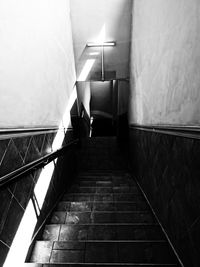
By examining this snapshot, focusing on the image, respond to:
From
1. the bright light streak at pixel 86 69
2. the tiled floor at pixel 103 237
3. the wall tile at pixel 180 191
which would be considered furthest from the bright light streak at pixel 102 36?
the tiled floor at pixel 103 237

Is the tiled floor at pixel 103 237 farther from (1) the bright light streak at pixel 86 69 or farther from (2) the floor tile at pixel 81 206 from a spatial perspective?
(1) the bright light streak at pixel 86 69

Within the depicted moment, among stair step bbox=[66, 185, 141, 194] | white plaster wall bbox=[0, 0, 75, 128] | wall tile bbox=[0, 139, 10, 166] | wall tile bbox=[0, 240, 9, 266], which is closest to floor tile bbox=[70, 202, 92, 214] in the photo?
Result: stair step bbox=[66, 185, 141, 194]

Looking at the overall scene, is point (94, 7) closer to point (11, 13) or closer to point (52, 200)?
point (11, 13)

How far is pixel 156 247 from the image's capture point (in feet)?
5.16

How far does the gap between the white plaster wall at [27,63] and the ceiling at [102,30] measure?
183 centimetres

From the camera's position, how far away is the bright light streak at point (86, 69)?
209 inches

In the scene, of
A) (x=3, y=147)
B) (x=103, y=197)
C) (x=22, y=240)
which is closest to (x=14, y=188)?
(x=3, y=147)

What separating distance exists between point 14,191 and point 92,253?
916 millimetres

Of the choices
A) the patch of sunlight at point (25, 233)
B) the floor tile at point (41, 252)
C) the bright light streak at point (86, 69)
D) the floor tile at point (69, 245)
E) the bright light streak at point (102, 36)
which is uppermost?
the bright light streak at point (102, 36)

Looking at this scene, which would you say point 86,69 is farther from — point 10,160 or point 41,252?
point 41,252

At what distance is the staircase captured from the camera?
1.47m

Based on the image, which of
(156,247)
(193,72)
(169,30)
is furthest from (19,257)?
(169,30)

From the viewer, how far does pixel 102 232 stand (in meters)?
1.78

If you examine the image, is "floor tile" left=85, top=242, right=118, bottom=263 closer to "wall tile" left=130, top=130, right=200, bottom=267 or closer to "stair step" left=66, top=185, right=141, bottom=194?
"wall tile" left=130, top=130, right=200, bottom=267
